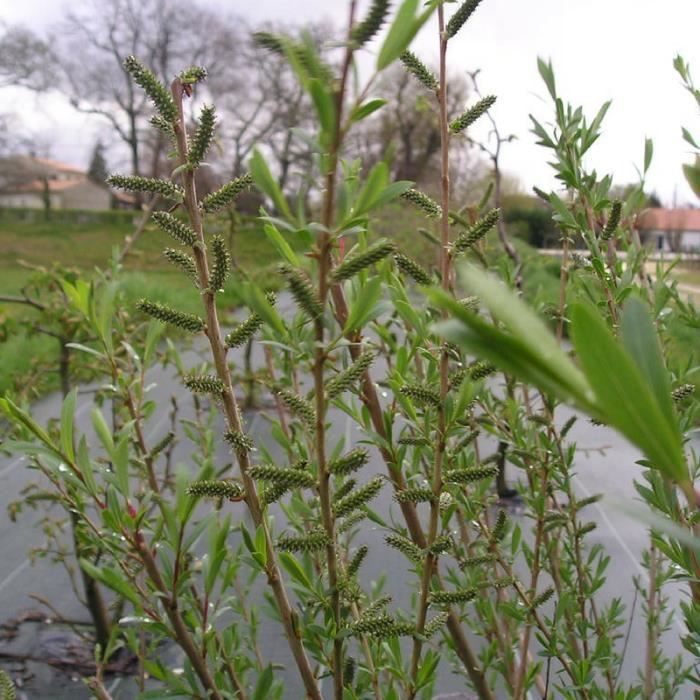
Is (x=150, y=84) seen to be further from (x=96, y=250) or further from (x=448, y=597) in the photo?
(x=96, y=250)

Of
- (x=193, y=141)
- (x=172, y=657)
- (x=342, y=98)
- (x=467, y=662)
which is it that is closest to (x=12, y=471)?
(x=172, y=657)

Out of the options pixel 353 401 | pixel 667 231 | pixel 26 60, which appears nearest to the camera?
pixel 353 401

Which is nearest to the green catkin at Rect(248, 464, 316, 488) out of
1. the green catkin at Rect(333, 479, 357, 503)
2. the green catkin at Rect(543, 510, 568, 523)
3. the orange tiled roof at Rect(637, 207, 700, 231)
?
the green catkin at Rect(333, 479, 357, 503)

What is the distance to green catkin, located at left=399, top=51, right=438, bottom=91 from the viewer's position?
554 millimetres

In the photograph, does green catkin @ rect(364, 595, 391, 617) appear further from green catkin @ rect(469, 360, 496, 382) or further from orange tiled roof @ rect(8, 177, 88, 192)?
orange tiled roof @ rect(8, 177, 88, 192)

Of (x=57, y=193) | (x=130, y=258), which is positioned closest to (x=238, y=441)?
(x=130, y=258)

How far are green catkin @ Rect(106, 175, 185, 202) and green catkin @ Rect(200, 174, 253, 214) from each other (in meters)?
0.02

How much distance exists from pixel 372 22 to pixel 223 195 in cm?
24

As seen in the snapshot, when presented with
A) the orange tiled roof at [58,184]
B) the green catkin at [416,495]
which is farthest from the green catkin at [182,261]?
Answer: the orange tiled roof at [58,184]

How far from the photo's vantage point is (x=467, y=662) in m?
0.76

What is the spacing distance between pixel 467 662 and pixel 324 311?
51cm

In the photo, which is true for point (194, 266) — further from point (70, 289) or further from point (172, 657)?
point (172, 657)

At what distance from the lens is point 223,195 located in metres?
0.52

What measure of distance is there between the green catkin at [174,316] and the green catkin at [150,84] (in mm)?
126
